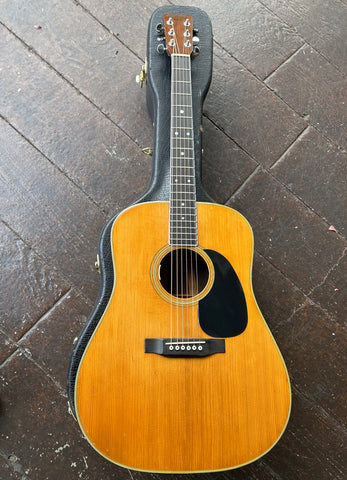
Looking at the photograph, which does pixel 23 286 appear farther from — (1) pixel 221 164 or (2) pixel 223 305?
(1) pixel 221 164

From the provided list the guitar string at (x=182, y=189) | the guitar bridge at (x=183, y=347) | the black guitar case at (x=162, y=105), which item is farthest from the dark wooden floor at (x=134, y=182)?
the guitar bridge at (x=183, y=347)

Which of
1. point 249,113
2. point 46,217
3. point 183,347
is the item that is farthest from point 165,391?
point 249,113

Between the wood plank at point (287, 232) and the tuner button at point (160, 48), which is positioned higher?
the tuner button at point (160, 48)

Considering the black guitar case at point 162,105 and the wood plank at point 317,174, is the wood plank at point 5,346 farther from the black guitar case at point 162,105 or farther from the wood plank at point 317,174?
the wood plank at point 317,174

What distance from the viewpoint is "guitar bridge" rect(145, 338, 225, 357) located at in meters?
1.23

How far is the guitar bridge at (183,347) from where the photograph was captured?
123 centimetres

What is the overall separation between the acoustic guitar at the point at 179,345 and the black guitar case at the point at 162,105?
0.01m

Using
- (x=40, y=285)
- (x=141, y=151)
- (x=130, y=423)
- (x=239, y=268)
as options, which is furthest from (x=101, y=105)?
(x=130, y=423)

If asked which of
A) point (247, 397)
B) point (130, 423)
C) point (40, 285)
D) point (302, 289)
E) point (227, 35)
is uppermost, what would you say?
point (227, 35)

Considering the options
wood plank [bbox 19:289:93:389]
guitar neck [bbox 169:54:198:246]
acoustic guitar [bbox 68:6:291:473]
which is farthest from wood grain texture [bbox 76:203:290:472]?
wood plank [bbox 19:289:93:389]

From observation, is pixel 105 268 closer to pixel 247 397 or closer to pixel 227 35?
pixel 247 397

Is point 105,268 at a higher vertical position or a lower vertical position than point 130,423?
higher

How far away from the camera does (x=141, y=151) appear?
5.89 ft

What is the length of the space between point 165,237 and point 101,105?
33.2 inches
